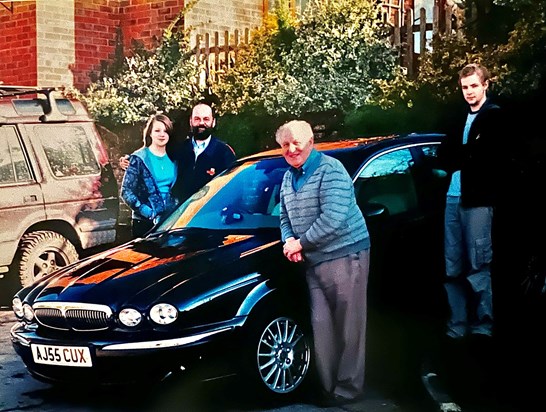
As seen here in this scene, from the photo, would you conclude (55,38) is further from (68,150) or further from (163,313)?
(163,313)

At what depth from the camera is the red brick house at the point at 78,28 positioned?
6.21 m

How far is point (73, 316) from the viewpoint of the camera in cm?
432

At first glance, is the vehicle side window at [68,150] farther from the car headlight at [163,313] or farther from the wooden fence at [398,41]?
the car headlight at [163,313]

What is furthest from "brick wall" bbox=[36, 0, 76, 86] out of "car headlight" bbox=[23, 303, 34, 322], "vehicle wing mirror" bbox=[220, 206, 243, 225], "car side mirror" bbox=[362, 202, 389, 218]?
"car side mirror" bbox=[362, 202, 389, 218]

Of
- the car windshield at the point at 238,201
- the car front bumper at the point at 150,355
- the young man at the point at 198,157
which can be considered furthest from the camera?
the young man at the point at 198,157

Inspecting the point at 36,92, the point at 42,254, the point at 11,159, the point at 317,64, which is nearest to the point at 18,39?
the point at 36,92

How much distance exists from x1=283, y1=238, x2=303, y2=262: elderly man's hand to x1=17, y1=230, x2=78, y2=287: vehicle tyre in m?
2.74

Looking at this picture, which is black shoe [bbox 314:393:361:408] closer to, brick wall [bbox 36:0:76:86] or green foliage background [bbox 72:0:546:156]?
green foliage background [bbox 72:0:546:156]

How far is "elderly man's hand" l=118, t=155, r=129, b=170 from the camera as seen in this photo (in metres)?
6.32

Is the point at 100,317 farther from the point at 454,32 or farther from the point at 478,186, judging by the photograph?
the point at 454,32

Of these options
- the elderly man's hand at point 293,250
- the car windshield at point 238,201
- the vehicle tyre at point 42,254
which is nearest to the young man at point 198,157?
the car windshield at point 238,201

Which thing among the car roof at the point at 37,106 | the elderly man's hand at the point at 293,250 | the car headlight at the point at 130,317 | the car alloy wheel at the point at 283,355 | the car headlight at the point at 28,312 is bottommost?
the car alloy wheel at the point at 283,355

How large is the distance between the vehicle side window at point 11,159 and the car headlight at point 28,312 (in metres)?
2.24

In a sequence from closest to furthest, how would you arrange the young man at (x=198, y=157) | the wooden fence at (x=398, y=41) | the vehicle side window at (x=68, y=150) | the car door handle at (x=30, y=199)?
the wooden fence at (x=398, y=41) → the young man at (x=198, y=157) → the car door handle at (x=30, y=199) → the vehicle side window at (x=68, y=150)
